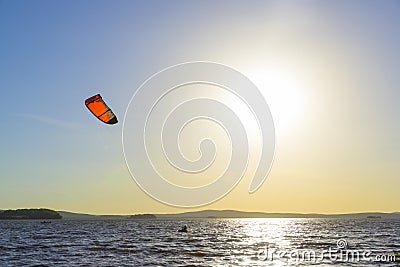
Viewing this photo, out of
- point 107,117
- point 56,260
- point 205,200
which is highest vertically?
point 107,117

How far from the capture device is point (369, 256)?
36.1m

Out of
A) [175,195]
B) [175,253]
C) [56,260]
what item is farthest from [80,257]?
[175,195]

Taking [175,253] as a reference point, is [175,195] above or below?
above

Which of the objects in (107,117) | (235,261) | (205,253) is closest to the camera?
(107,117)

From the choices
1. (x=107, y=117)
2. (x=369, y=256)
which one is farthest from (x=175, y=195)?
(x=369, y=256)

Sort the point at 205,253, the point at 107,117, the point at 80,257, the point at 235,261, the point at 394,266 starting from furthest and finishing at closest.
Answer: the point at 205,253 → the point at 80,257 → the point at 235,261 → the point at 394,266 → the point at 107,117

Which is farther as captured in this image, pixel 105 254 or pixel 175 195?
pixel 105 254

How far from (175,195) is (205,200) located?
5.19 feet

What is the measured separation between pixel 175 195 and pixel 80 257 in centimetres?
1573

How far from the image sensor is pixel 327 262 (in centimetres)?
3119

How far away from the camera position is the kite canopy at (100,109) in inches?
922

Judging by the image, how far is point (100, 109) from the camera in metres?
23.7

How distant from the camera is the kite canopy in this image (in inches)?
922

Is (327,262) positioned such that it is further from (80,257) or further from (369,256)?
(80,257)
